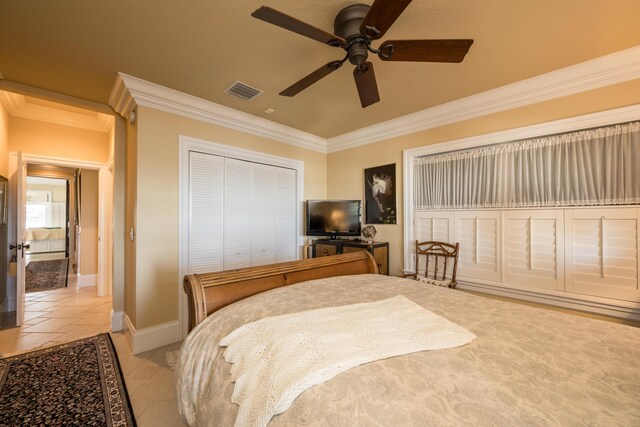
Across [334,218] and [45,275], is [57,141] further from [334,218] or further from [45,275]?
[334,218]

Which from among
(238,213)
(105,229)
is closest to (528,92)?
(238,213)

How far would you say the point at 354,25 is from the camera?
1657 millimetres

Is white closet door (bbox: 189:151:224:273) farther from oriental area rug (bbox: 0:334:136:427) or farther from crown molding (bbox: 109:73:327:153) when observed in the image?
oriental area rug (bbox: 0:334:136:427)

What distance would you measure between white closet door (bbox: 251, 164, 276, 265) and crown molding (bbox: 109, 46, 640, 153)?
0.56 m

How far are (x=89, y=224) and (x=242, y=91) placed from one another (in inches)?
173

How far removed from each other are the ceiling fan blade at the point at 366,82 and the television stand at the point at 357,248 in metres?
1.84

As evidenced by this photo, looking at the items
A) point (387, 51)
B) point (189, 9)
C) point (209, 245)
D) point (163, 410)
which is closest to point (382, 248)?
point (209, 245)

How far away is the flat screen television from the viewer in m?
3.75

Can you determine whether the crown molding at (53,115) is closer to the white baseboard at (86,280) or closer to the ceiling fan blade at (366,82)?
the white baseboard at (86,280)

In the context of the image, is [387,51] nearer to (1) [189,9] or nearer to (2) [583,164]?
(1) [189,9]

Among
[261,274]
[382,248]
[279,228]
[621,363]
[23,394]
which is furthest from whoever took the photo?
[279,228]

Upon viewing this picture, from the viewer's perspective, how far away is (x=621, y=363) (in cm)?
91

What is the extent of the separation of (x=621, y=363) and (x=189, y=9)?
2.78 m

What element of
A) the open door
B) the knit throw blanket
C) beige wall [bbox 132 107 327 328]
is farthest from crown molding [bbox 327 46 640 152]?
the open door
